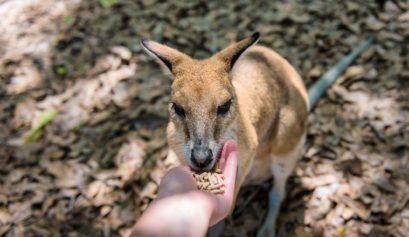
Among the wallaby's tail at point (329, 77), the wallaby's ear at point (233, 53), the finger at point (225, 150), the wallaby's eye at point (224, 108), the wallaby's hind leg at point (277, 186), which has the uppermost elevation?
the wallaby's ear at point (233, 53)

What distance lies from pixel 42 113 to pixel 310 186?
2.53 meters

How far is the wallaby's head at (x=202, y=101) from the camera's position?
2658 mm

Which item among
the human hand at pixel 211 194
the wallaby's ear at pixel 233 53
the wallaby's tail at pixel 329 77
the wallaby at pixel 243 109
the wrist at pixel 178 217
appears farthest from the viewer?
the wallaby's tail at pixel 329 77

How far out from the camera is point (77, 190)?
3.91 meters

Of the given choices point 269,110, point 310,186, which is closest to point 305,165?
point 310,186

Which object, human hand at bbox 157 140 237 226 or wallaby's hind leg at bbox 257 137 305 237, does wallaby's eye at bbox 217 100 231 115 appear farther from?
wallaby's hind leg at bbox 257 137 305 237

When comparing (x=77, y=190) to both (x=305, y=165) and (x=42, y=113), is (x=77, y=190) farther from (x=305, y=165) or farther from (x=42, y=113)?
(x=305, y=165)

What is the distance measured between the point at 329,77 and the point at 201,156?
2.10m

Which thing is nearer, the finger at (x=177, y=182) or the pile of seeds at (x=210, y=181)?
the finger at (x=177, y=182)

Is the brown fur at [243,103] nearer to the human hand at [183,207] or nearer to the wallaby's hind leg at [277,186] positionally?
the wallaby's hind leg at [277,186]

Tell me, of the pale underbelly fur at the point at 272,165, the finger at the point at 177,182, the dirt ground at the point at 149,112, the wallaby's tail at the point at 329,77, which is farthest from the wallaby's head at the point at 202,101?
the wallaby's tail at the point at 329,77

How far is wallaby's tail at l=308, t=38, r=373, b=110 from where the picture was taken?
4.20m

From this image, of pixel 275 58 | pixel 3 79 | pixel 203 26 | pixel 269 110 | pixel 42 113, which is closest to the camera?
pixel 269 110

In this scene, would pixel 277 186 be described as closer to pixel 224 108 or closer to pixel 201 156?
pixel 224 108
